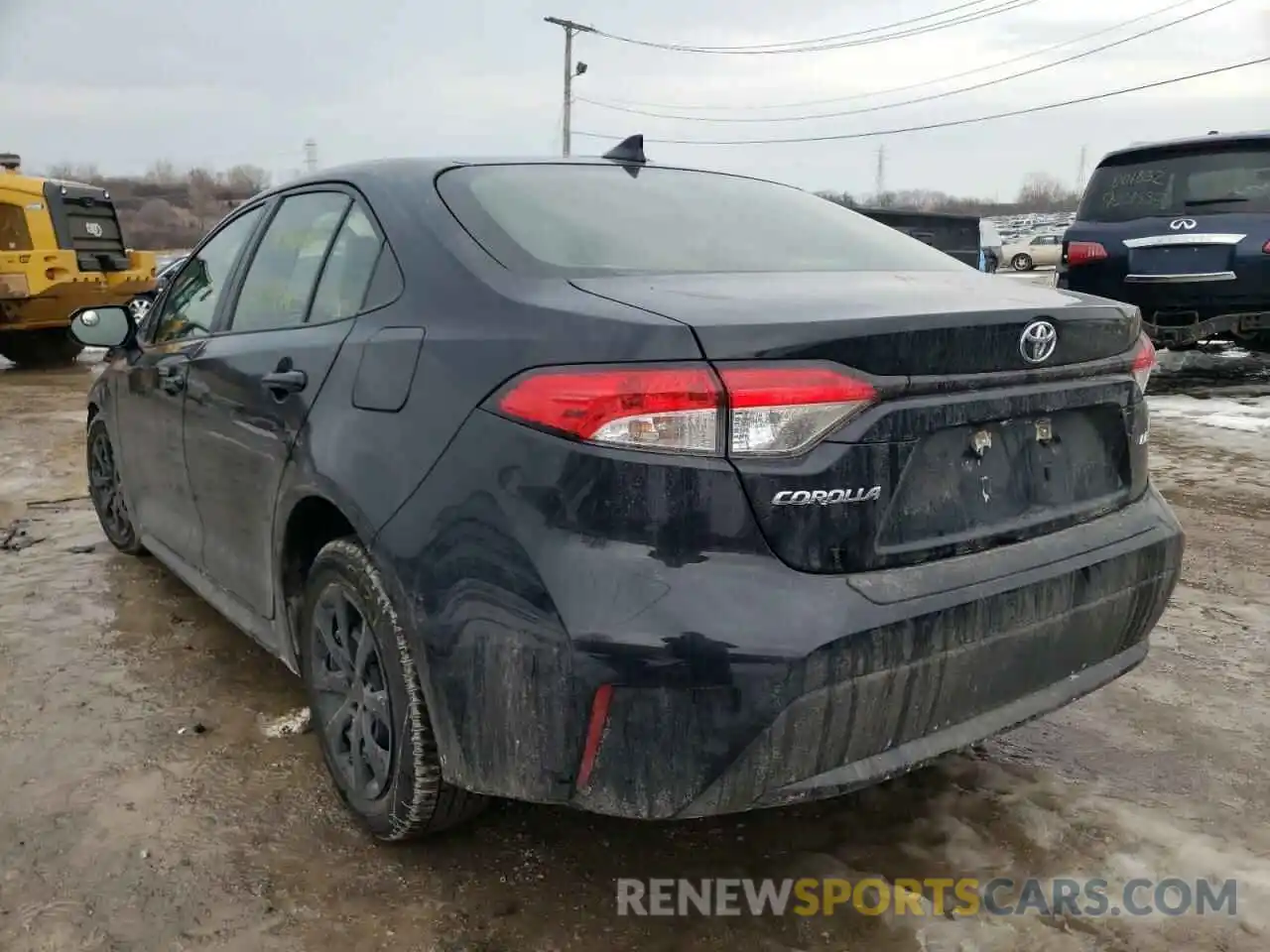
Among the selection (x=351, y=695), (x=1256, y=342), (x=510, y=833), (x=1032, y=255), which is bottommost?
(x=510, y=833)

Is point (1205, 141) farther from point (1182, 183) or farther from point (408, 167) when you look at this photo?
point (408, 167)

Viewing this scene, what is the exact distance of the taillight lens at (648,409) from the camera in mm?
1720

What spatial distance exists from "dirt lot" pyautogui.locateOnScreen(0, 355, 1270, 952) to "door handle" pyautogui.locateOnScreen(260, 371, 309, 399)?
1.00 m

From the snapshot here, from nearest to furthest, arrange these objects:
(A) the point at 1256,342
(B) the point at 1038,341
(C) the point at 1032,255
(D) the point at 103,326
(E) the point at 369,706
A: (B) the point at 1038,341 < (E) the point at 369,706 < (D) the point at 103,326 < (A) the point at 1256,342 < (C) the point at 1032,255

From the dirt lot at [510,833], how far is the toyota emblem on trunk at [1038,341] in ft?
3.63

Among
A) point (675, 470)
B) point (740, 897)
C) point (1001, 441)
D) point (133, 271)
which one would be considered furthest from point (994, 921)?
point (133, 271)

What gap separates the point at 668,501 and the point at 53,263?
11697mm

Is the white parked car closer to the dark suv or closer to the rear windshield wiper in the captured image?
the dark suv

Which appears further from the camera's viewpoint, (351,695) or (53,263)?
(53,263)

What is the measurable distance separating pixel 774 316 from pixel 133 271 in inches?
498

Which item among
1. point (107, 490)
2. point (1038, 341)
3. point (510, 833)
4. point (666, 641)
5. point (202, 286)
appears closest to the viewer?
point (666, 641)

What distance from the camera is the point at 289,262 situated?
281 cm

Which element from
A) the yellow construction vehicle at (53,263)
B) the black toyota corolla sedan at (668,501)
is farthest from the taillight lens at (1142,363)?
the yellow construction vehicle at (53,263)

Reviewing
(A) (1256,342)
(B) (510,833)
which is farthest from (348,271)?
(A) (1256,342)
